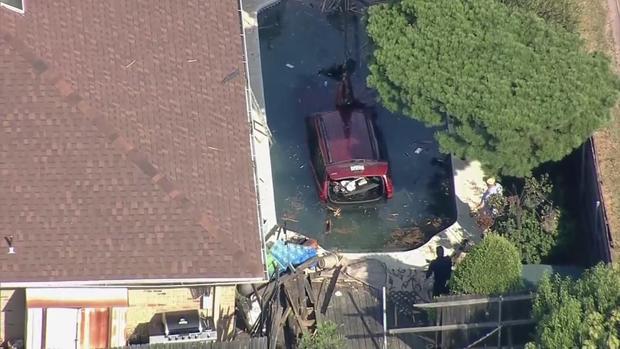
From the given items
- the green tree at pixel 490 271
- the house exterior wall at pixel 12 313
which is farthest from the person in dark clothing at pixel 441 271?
the house exterior wall at pixel 12 313

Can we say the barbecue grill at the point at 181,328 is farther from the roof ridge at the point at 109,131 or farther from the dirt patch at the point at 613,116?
the dirt patch at the point at 613,116

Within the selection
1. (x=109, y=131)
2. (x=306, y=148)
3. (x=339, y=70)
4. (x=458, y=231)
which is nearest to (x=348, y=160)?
(x=306, y=148)

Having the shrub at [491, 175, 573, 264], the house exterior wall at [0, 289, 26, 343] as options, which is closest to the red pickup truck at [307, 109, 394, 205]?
the shrub at [491, 175, 573, 264]

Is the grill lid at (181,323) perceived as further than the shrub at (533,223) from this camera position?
No

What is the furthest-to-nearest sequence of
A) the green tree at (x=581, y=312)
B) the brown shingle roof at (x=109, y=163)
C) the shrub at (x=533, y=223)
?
the shrub at (x=533, y=223) < the brown shingle roof at (x=109, y=163) < the green tree at (x=581, y=312)

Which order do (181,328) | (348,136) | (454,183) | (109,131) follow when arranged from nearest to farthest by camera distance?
(109,131)
(181,328)
(454,183)
(348,136)

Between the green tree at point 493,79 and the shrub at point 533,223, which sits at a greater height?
the green tree at point 493,79

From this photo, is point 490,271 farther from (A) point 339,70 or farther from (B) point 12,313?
(B) point 12,313

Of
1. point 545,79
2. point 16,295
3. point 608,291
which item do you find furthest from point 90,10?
point 608,291
